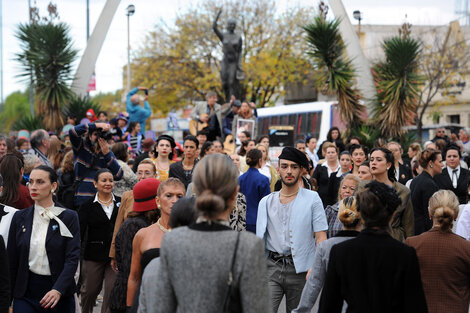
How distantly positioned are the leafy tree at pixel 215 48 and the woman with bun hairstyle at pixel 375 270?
39856mm

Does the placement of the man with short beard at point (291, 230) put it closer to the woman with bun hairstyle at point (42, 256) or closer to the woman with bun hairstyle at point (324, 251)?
the woman with bun hairstyle at point (324, 251)

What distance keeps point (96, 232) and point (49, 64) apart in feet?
57.0

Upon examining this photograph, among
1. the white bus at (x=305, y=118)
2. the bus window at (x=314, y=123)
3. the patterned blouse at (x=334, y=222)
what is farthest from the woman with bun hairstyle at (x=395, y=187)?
the bus window at (x=314, y=123)

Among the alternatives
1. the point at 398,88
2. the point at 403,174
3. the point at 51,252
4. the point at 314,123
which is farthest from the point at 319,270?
the point at 314,123

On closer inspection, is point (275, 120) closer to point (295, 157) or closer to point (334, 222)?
point (334, 222)

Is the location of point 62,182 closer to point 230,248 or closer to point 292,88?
point 230,248

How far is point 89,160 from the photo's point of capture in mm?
8742

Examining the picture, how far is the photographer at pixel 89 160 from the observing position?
858 centimetres

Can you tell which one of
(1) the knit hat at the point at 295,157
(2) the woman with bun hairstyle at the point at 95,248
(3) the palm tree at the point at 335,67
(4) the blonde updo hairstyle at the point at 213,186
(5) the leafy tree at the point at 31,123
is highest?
(3) the palm tree at the point at 335,67

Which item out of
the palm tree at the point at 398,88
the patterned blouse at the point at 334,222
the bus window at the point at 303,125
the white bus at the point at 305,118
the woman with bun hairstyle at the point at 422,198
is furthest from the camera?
the bus window at the point at 303,125

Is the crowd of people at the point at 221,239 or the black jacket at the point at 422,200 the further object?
the black jacket at the point at 422,200

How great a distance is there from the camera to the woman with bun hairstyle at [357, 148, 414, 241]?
21.0 ft

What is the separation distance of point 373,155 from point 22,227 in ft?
11.5

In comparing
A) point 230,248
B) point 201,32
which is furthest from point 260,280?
point 201,32
